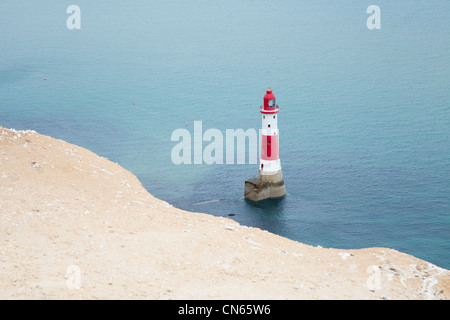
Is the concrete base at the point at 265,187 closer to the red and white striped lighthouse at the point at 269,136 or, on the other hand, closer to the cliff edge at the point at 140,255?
the red and white striped lighthouse at the point at 269,136

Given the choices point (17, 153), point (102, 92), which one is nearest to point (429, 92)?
point (102, 92)

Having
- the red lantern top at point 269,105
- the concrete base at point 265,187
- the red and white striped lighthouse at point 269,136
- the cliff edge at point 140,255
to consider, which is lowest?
the cliff edge at point 140,255

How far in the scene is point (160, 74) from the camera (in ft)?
352

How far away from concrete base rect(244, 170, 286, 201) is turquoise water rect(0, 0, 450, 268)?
3.85ft

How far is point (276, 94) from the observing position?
3666 inches

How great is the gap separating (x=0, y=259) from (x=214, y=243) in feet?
31.1

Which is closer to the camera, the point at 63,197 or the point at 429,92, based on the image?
the point at 63,197

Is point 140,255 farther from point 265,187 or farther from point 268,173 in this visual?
point 268,173

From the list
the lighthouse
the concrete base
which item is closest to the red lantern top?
the lighthouse

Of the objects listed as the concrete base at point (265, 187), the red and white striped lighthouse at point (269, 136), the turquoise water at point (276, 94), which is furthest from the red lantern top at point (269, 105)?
the turquoise water at point (276, 94)

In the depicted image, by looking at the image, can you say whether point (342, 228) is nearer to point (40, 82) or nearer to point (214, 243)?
point (214, 243)

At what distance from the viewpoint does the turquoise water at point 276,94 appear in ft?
187

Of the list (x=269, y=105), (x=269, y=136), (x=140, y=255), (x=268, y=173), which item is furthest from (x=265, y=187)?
(x=140, y=255)
